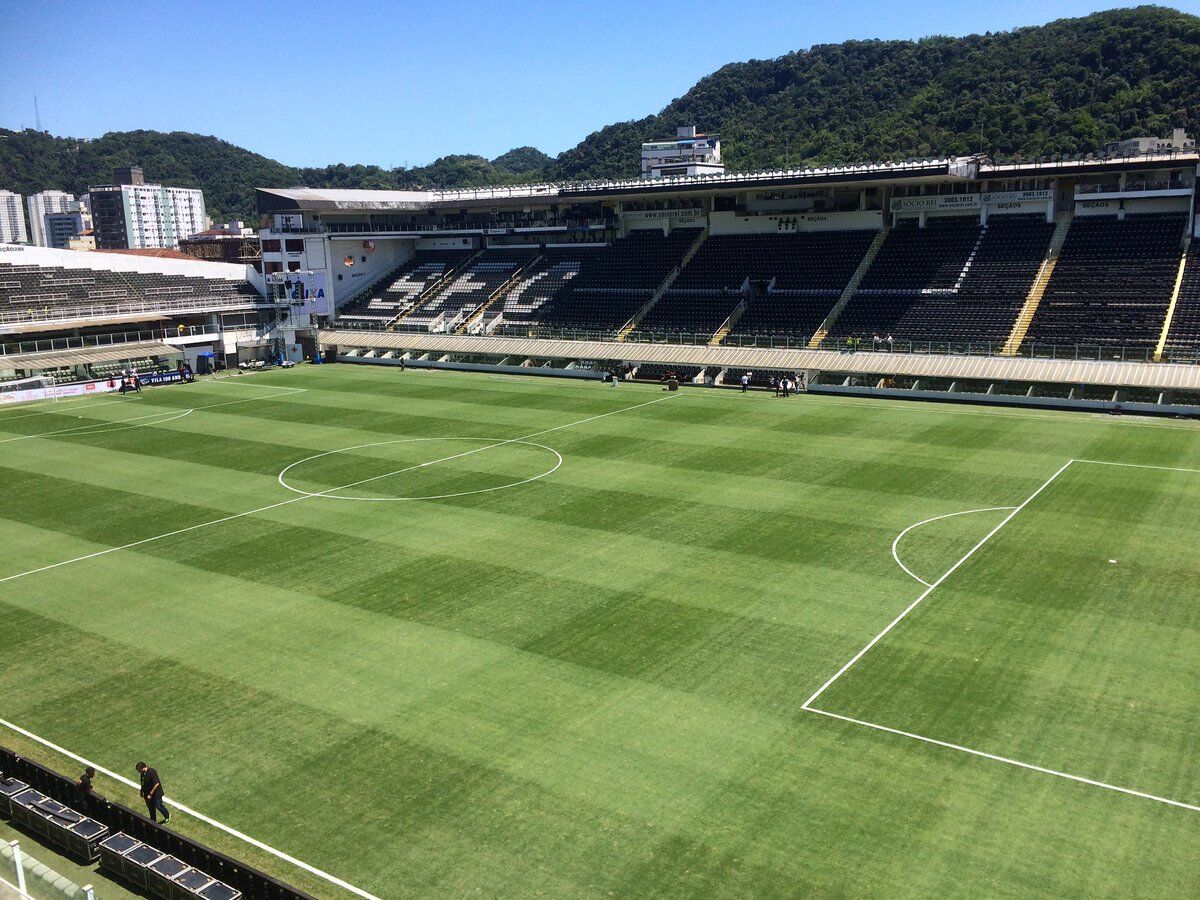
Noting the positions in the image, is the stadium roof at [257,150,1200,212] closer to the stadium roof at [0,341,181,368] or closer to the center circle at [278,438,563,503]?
the stadium roof at [0,341,181,368]

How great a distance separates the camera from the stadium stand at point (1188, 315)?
1950 inches

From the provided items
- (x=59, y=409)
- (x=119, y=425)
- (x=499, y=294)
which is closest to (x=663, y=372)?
(x=499, y=294)

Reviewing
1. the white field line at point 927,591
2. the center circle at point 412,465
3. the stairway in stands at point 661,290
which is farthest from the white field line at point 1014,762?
the stairway in stands at point 661,290

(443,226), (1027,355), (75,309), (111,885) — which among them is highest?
(443,226)

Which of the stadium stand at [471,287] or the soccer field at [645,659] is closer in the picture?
the soccer field at [645,659]

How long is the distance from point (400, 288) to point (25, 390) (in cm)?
3394

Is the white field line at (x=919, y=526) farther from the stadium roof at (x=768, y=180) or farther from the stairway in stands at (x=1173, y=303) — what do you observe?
the stadium roof at (x=768, y=180)

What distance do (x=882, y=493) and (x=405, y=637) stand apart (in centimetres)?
1923

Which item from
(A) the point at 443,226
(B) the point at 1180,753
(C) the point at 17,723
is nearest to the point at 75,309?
(A) the point at 443,226

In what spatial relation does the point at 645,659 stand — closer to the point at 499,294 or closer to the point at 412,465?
the point at 412,465

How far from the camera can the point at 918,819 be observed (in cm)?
1619

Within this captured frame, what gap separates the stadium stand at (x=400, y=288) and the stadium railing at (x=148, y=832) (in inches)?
2660

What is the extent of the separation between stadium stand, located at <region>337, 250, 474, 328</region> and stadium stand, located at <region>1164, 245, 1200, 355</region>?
5917cm

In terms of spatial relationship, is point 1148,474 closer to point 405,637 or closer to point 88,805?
point 405,637
